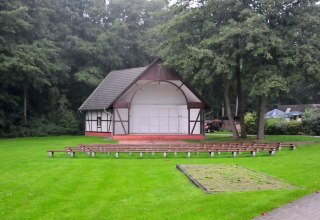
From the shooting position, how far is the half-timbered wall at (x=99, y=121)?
38.8 m

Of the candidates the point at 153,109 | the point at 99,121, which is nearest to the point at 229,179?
the point at 153,109

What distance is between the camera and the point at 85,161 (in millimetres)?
20078

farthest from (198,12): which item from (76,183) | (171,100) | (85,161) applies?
(76,183)

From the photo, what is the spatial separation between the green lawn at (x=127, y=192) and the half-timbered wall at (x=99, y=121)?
19.1 metres

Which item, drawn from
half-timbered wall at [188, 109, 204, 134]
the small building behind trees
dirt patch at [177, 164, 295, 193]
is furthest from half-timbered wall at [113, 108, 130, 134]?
dirt patch at [177, 164, 295, 193]

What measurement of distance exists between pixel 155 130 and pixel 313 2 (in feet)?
54.5

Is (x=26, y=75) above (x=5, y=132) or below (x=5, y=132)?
above

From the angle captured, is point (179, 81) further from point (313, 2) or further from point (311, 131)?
point (311, 131)

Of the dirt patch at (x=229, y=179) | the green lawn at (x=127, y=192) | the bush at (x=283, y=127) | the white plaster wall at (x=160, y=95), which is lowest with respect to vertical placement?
the green lawn at (x=127, y=192)

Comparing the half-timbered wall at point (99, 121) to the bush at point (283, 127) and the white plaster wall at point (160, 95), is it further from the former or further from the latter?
the bush at point (283, 127)

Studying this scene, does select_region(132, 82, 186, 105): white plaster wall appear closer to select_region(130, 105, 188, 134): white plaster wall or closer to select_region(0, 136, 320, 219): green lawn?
select_region(130, 105, 188, 134): white plaster wall

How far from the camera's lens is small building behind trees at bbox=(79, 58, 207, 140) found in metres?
36.8

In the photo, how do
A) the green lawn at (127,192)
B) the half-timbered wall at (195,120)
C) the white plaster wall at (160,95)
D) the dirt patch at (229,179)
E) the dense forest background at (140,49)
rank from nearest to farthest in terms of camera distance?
1. the green lawn at (127,192)
2. the dirt patch at (229,179)
3. the dense forest background at (140,49)
4. the half-timbered wall at (195,120)
5. the white plaster wall at (160,95)

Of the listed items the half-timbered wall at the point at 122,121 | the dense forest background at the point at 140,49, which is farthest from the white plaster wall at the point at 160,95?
the dense forest background at the point at 140,49
